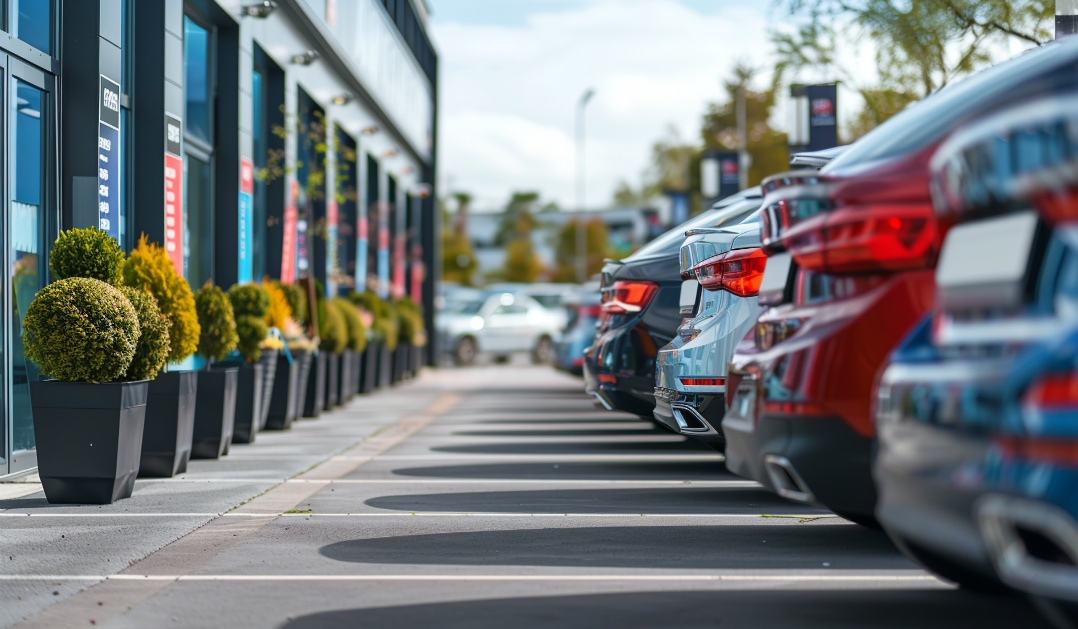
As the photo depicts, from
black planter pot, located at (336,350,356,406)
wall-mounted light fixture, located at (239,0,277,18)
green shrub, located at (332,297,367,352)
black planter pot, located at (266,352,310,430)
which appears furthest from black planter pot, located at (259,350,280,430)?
green shrub, located at (332,297,367,352)

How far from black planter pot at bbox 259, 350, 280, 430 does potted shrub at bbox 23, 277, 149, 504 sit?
15.1 feet

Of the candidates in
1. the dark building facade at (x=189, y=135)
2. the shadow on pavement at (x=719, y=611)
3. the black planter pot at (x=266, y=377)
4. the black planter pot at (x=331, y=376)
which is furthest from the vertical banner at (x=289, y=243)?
the shadow on pavement at (x=719, y=611)

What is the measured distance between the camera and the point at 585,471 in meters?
10.5

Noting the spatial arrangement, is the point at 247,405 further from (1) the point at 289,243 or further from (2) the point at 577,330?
(2) the point at 577,330

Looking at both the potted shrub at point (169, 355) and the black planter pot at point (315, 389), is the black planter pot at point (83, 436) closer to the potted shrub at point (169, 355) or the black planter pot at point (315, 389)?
the potted shrub at point (169, 355)

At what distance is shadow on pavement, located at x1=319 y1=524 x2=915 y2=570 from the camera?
6309 mm

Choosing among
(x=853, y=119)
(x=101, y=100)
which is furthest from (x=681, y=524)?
(x=853, y=119)

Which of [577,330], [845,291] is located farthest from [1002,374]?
[577,330]

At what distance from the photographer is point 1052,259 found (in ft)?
11.4

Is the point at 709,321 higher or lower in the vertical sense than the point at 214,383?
higher

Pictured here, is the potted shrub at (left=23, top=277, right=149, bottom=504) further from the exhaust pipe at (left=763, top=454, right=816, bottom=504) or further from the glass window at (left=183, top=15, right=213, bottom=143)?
the glass window at (left=183, top=15, right=213, bottom=143)

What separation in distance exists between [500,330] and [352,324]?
19015mm

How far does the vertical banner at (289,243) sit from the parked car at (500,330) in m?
19.0

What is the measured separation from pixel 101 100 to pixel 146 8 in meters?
2.10
